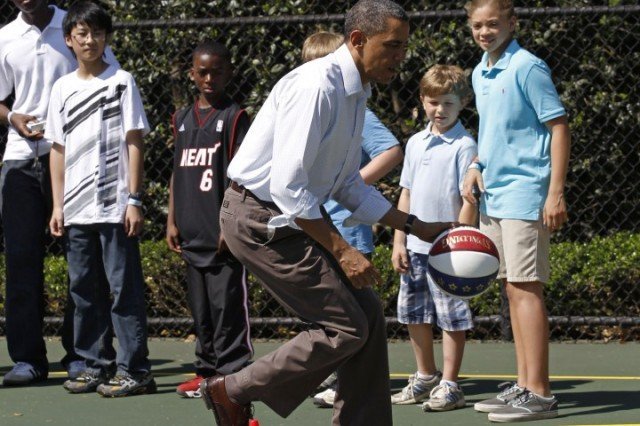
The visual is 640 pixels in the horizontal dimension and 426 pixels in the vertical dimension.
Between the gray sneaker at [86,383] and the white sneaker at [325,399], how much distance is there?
1229mm

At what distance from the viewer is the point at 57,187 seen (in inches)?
283

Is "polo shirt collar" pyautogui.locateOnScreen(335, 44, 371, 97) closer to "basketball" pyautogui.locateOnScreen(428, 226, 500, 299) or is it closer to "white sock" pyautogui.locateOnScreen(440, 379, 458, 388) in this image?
"basketball" pyautogui.locateOnScreen(428, 226, 500, 299)

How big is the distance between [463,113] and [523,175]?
3.44m

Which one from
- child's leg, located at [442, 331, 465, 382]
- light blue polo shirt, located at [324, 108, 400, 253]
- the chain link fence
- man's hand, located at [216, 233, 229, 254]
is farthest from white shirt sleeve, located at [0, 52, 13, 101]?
child's leg, located at [442, 331, 465, 382]

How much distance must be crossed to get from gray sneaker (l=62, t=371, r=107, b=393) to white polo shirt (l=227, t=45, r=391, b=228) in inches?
85.7

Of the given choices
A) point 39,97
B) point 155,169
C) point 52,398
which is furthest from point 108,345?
point 155,169

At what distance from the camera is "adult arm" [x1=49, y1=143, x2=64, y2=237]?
7172mm

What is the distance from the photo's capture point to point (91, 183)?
22.9 ft

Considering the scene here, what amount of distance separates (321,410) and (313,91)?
7.28ft

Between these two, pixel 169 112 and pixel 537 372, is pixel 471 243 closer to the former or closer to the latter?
pixel 537 372

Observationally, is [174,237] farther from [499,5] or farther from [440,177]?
[499,5]

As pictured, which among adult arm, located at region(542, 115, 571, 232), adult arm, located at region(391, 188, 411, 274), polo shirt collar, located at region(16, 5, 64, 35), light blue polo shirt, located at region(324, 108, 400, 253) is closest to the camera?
adult arm, located at region(542, 115, 571, 232)

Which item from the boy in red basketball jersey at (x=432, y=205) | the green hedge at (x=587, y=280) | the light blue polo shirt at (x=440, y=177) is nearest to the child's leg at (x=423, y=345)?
the boy in red basketball jersey at (x=432, y=205)

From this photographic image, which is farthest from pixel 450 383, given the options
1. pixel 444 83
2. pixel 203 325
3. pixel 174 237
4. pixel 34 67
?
pixel 34 67
